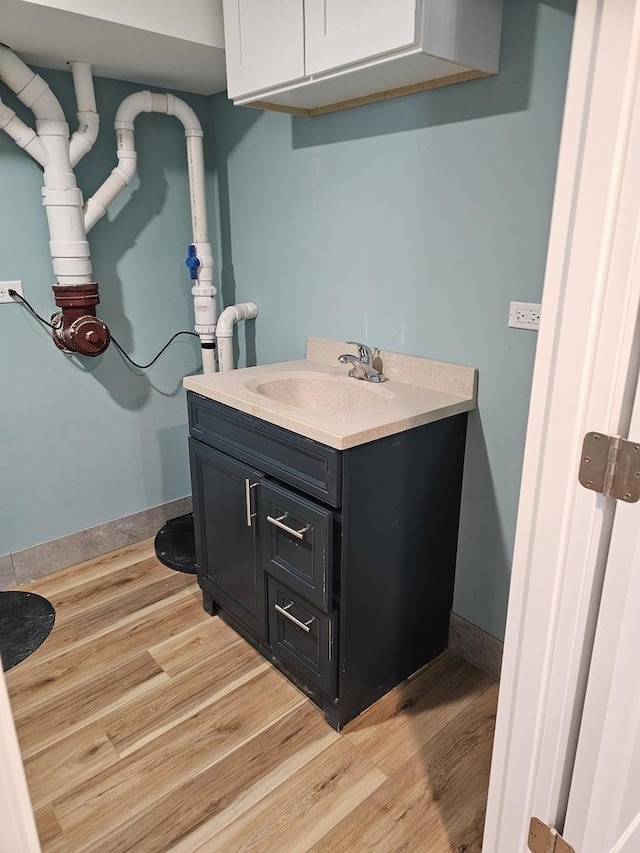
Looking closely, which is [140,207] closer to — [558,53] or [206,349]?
[206,349]

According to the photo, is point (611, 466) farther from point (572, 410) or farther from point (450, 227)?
point (450, 227)

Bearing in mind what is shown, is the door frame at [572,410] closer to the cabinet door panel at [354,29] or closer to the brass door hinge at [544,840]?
the brass door hinge at [544,840]

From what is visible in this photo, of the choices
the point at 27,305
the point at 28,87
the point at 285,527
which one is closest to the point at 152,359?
the point at 27,305

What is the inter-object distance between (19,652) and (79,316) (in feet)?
4.08

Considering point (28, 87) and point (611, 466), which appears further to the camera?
point (28, 87)

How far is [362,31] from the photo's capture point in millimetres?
1468

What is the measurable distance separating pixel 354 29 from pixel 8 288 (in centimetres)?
154

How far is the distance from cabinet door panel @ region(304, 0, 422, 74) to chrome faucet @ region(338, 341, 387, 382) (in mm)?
843

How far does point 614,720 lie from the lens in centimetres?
104

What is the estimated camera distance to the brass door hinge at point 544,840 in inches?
44.9

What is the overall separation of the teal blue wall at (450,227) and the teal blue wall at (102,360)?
1.53ft

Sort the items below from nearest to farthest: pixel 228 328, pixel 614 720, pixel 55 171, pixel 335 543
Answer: pixel 614 720 → pixel 335 543 → pixel 55 171 → pixel 228 328

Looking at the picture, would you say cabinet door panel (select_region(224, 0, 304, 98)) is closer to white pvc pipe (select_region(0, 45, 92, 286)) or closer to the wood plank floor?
white pvc pipe (select_region(0, 45, 92, 286))

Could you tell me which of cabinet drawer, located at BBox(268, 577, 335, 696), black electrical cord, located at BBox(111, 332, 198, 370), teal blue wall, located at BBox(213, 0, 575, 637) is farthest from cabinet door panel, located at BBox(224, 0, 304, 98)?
cabinet drawer, located at BBox(268, 577, 335, 696)
